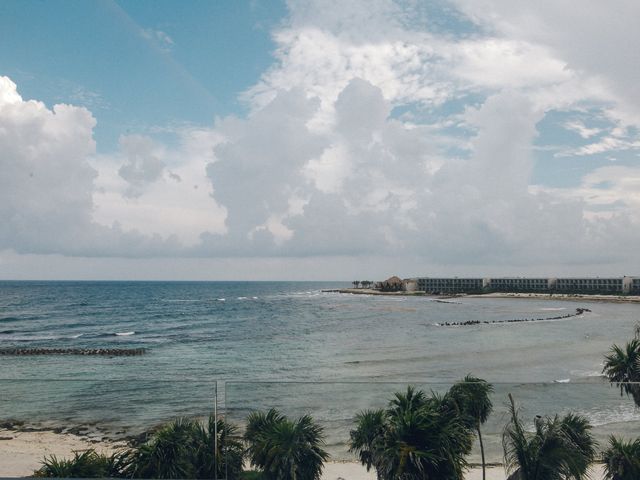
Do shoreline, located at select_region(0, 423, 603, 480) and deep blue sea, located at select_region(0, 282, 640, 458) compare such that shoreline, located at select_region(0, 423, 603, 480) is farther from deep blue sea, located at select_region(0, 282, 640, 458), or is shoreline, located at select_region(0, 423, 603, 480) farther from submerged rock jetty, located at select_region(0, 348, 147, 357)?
submerged rock jetty, located at select_region(0, 348, 147, 357)

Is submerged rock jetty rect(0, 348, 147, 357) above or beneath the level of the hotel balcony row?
beneath

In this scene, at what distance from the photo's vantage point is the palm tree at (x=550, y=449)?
4.71 metres

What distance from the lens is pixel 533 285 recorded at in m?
145

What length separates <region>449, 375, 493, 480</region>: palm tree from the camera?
4.79 m

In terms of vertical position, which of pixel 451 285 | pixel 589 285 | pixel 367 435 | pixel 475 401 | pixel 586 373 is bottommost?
pixel 586 373

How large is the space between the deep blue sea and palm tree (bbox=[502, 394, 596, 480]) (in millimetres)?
104

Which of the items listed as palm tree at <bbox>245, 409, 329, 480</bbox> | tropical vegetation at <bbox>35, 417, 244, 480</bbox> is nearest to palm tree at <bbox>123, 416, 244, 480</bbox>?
tropical vegetation at <bbox>35, 417, 244, 480</bbox>

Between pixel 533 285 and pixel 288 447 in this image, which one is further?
pixel 533 285

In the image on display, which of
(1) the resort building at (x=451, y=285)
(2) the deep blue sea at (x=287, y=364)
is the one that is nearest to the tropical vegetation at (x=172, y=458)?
(2) the deep blue sea at (x=287, y=364)

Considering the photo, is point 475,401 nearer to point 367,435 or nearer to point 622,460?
point 367,435

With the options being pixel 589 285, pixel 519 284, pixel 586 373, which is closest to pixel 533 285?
pixel 519 284

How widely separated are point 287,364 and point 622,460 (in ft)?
98.0

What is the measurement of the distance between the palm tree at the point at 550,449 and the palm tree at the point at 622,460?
15 cm

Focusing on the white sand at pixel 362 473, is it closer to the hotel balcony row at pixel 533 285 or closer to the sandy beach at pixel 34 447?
the sandy beach at pixel 34 447
